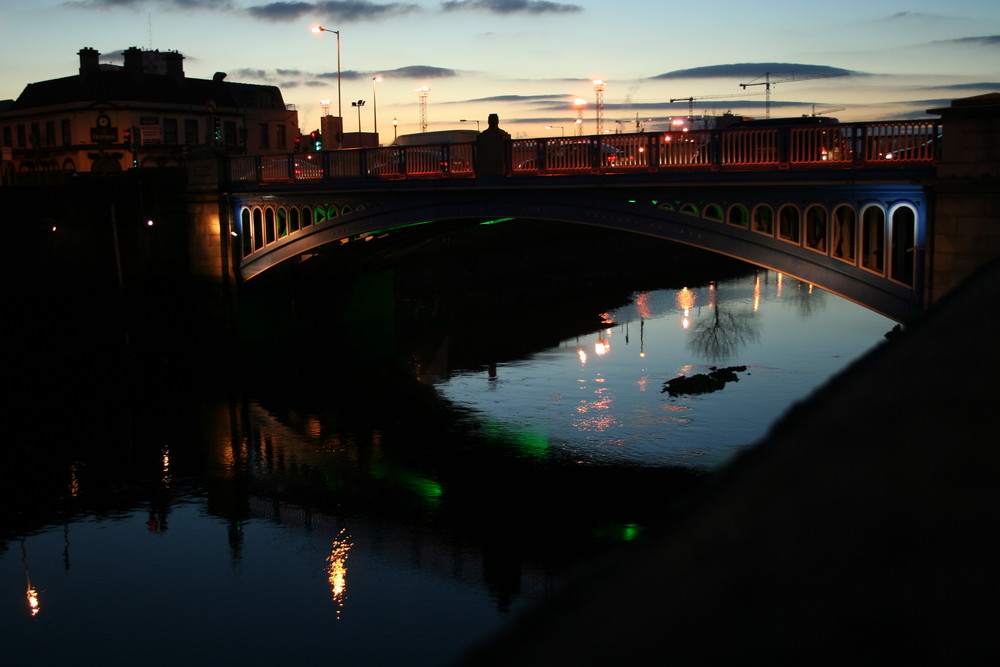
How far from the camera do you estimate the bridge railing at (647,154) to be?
1916 cm

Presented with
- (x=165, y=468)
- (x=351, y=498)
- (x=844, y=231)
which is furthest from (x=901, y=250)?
(x=165, y=468)

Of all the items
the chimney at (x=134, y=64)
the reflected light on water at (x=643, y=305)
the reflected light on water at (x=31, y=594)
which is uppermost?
the chimney at (x=134, y=64)

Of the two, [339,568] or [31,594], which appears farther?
[339,568]

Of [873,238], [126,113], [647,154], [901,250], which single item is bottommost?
[901,250]

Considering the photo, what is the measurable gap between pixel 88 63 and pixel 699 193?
61.7 m

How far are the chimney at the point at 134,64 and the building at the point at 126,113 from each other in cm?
7

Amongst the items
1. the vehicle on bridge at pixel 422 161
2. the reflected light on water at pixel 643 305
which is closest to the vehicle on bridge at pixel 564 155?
the vehicle on bridge at pixel 422 161

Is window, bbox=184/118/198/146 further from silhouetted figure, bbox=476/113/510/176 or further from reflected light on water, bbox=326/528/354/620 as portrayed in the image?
reflected light on water, bbox=326/528/354/620

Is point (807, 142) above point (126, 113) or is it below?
below

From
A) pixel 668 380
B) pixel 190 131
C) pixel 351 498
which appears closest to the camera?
pixel 351 498

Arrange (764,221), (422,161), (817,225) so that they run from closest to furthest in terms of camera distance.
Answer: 1. (817,225)
2. (764,221)
3. (422,161)

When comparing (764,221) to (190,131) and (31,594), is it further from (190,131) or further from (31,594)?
(190,131)

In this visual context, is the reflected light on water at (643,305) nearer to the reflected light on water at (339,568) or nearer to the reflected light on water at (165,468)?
the reflected light on water at (165,468)

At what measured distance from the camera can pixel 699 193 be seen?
73.3 feet
